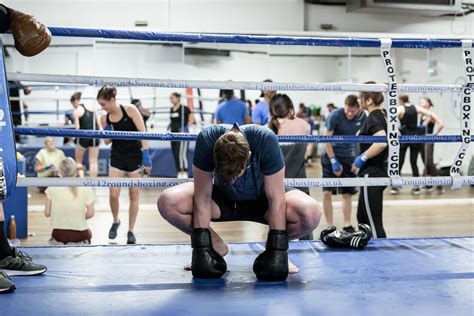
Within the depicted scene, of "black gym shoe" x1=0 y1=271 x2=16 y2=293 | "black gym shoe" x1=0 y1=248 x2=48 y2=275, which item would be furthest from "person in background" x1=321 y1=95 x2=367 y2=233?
"black gym shoe" x1=0 y1=271 x2=16 y2=293

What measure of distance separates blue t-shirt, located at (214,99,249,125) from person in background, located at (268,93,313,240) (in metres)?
2.13

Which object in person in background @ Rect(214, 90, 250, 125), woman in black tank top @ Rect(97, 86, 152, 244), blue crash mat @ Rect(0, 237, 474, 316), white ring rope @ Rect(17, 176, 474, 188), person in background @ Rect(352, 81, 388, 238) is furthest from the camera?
person in background @ Rect(214, 90, 250, 125)

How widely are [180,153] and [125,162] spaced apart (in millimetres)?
3810

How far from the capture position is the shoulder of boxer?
2.04 meters

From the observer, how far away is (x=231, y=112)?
19.6ft

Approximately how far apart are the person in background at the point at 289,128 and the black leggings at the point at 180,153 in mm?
4215

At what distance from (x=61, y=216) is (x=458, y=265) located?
241 cm

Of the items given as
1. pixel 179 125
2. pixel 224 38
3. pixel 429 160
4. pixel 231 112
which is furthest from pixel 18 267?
pixel 429 160

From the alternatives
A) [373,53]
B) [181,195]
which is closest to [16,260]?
[181,195]

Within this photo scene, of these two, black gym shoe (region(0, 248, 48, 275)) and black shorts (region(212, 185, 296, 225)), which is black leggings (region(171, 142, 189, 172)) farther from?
black gym shoe (region(0, 248, 48, 275))

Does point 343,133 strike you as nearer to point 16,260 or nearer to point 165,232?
point 165,232

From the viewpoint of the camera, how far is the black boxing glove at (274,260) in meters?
2.02

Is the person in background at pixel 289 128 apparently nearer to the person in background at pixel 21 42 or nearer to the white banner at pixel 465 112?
the white banner at pixel 465 112

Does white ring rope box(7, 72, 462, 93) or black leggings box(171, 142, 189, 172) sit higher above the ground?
white ring rope box(7, 72, 462, 93)
